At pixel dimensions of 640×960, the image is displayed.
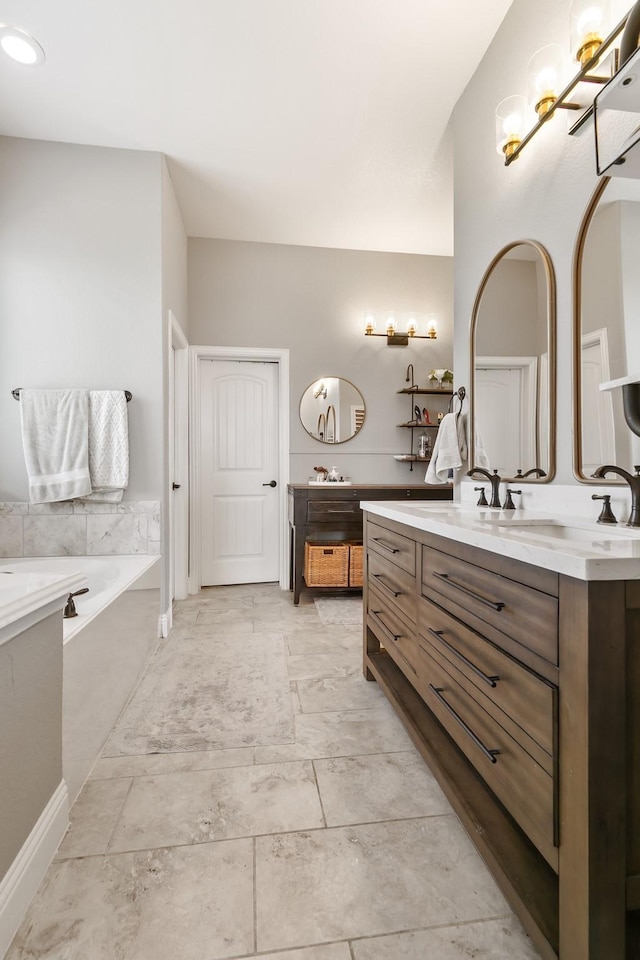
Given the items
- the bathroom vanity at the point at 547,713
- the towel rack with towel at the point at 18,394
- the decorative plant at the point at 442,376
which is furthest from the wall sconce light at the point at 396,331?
the bathroom vanity at the point at 547,713

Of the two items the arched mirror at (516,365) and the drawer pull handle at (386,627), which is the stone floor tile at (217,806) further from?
the arched mirror at (516,365)

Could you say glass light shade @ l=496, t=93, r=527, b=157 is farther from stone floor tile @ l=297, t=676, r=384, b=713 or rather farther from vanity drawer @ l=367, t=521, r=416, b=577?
stone floor tile @ l=297, t=676, r=384, b=713

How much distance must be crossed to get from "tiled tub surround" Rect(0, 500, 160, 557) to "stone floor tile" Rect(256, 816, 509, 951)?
76.8 inches

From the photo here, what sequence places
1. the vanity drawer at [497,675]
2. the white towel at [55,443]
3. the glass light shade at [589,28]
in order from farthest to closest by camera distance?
the white towel at [55,443] < the glass light shade at [589,28] < the vanity drawer at [497,675]

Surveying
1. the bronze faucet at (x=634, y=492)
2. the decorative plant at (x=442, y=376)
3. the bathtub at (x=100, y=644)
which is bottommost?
the bathtub at (x=100, y=644)

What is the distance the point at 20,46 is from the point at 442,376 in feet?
10.7

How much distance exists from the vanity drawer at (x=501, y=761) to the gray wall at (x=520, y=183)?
2.56 ft

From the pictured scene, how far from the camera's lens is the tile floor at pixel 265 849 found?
0.97m

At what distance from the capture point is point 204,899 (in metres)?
1.06

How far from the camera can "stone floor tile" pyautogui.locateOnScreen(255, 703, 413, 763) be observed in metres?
1.63

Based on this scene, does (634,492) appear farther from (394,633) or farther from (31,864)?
(31,864)

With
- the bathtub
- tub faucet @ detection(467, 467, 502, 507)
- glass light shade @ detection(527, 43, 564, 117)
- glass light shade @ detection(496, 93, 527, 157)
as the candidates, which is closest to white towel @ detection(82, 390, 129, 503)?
the bathtub

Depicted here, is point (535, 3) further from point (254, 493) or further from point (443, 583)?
point (254, 493)

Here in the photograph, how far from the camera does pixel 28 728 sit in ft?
3.63
